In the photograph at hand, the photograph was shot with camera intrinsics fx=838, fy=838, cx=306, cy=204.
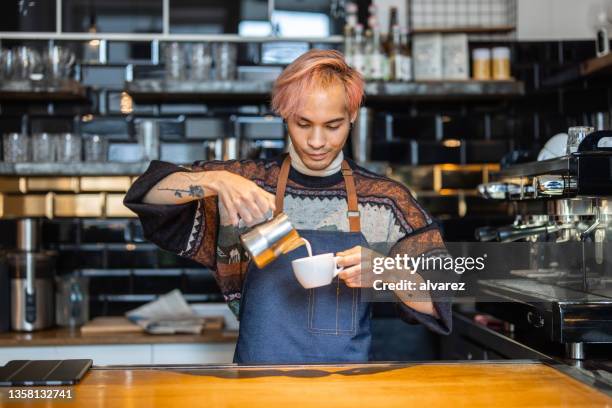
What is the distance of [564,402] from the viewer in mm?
1472

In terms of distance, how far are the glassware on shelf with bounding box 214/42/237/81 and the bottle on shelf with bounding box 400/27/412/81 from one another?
2.25ft

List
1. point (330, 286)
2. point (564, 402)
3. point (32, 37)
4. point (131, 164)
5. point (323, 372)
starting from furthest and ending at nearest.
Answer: point (32, 37) → point (131, 164) → point (330, 286) → point (323, 372) → point (564, 402)

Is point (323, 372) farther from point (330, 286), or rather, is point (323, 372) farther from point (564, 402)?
point (564, 402)

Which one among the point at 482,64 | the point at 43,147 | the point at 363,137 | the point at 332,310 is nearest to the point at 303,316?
the point at 332,310

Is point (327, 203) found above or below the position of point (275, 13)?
below

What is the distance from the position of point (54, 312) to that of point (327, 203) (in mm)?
1678

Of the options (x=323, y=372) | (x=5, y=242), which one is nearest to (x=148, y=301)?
(x=5, y=242)

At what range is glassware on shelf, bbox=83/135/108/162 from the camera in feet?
11.0

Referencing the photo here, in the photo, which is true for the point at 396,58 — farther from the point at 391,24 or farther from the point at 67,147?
the point at 67,147

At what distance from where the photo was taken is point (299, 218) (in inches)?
83.8

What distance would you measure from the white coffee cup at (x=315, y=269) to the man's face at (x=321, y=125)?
38cm

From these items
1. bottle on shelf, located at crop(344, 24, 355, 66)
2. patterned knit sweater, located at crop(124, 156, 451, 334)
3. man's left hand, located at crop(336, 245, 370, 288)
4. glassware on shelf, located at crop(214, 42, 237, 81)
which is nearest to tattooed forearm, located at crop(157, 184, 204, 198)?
patterned knit sweater, located at crop(124, 156, 451, 334)

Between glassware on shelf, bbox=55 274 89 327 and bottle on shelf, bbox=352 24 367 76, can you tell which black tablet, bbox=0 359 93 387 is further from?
bottle on shelf, bbox=352 24 367 76

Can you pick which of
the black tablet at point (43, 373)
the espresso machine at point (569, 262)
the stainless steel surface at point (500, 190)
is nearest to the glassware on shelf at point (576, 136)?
the espresso machine at point (569, 262)
